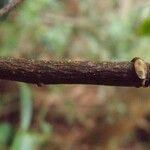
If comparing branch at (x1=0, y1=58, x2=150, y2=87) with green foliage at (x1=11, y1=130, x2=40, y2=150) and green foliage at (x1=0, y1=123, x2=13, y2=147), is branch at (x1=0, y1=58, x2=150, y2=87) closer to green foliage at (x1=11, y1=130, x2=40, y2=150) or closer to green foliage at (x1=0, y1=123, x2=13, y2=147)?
green foliage at (x1=11, y1=130, x2=40, y2=150)

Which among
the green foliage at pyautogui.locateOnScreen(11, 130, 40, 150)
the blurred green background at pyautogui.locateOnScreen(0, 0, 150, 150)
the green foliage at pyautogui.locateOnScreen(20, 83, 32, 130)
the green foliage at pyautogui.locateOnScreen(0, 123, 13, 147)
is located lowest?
the green foliage at pyautogui.locateOnScreen(11, 130, 40, 150)

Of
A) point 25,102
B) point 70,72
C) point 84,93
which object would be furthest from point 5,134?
point 70,72

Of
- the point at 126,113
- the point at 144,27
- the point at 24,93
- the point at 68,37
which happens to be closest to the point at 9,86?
the point at 24,93

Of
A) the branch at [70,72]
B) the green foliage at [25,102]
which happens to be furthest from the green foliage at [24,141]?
the branch at [70,72]

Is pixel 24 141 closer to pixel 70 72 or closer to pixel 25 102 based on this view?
pixel 25 102

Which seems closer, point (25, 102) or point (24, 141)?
point (24, 141)

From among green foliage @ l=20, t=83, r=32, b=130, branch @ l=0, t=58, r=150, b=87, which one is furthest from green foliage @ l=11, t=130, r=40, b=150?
branch @ l=0, t=58, r=150, b=87
